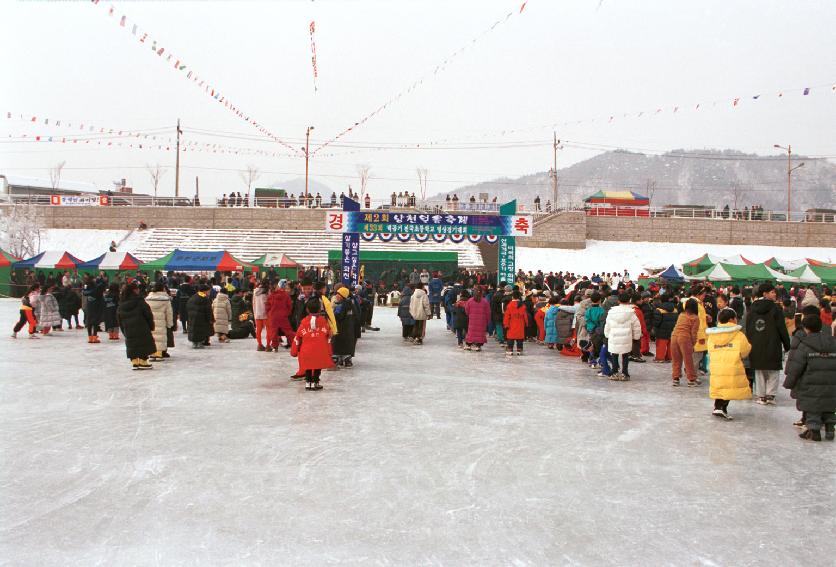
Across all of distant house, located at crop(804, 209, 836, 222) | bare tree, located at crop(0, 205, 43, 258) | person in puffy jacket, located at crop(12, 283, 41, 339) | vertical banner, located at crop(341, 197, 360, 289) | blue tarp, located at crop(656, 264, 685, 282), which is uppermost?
distant house, located at crop(804, 209, 836, 222)

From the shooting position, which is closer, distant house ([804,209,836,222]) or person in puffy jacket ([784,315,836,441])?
person in puffy jacket ([784,315,836,441])

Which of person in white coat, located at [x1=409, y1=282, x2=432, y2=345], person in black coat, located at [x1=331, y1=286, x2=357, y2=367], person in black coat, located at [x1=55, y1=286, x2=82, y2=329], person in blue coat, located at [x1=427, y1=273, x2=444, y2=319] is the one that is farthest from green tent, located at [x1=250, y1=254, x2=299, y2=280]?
person in black coat, located at [x1=331, y1=286, x2=357, y2=367]

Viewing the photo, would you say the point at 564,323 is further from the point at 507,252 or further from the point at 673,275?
the point at 673,275

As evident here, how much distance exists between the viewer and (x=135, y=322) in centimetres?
1049

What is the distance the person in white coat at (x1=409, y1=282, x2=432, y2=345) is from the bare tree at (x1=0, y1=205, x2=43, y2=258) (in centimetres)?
3268

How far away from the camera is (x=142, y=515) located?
4527mm

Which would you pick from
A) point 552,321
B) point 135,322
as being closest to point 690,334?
point 552,321

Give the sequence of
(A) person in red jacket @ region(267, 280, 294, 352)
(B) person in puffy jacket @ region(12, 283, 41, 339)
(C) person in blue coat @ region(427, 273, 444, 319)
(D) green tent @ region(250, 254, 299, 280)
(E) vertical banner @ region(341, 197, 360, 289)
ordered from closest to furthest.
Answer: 1. (A) person in red jacket @ region(267, 280, 294, 352)
2. (B) person in puffy jacket @ region(12, 283, 41, 339)
3. (C) person in blue coat @ region(427, 273, 444, 319)
4. (E) vertical banner @ region(341, 197, 360, 289)
5. (D) green tent @ region(250, 254, 299, 280)

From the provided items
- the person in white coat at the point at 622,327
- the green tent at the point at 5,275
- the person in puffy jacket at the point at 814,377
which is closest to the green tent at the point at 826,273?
the person in white coat at the point at 622,327

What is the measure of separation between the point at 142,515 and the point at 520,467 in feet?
9.68

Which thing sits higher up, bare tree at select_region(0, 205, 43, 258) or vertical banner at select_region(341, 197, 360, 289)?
bare tree at select_region(0, 205, 43, 258)

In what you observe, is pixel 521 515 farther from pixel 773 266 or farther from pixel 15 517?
pixel 773 266

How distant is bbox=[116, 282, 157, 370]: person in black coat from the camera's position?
1048cm

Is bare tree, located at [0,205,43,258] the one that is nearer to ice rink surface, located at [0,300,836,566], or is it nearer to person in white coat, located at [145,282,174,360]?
person in white coat, located at [145,282,174,360]
